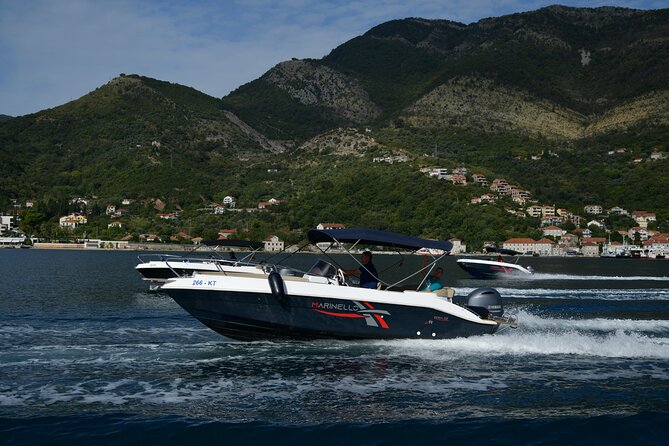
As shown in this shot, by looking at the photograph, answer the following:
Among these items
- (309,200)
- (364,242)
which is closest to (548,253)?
(309,200)

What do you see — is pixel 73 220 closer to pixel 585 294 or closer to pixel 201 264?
pixel 201 264

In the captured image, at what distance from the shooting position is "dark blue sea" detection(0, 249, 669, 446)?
420 inches

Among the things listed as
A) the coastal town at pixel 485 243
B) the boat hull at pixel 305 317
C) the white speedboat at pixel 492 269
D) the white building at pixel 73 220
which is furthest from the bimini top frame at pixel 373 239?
the white building at pixel 73 220

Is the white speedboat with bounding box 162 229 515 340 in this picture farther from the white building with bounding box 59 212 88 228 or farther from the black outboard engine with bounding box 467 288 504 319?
the white building with bounding box 59 212 88 228

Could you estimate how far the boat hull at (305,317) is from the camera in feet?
55.4

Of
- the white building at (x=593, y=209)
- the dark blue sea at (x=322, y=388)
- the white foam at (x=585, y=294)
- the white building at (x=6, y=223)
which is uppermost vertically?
the white building at (x=593, y=209)

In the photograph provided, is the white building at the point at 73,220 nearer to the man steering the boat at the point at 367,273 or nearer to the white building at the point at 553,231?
the white building at the point at 553,231

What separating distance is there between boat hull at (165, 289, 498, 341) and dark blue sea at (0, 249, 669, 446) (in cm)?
31

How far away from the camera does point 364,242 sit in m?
18.7

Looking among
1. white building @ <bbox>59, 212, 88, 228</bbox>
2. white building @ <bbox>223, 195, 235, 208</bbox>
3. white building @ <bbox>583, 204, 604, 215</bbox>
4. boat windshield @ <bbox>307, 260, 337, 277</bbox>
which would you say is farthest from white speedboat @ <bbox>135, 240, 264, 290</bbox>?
white building @ <bbox>583, 204, 604, 215</bbox>

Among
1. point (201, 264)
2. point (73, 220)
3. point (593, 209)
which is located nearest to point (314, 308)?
point (201, 264)

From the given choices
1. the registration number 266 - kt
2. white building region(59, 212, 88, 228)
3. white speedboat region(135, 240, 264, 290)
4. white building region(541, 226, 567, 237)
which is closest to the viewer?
the registration number 266 - kt

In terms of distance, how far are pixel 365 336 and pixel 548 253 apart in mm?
138642

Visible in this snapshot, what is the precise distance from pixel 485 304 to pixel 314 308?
4.95 m
